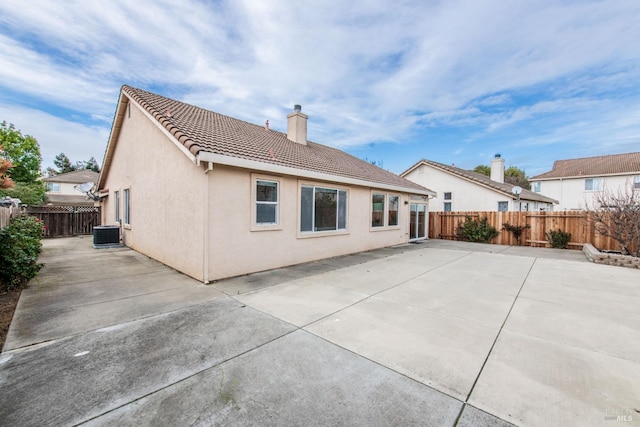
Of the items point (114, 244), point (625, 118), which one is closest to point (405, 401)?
point (114, 244)

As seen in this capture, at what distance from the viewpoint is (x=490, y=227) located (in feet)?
49.0

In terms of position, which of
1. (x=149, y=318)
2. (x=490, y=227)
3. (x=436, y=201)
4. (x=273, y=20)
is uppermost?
(x=273, y=20)

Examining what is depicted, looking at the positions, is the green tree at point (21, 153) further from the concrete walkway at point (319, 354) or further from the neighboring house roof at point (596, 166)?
the neighboring house roof at point (596, 166)

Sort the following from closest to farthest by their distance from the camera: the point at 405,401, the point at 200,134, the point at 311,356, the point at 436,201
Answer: the point at 405,401 < the point at 311,356 < the point at 200,134 < the point at 436,201

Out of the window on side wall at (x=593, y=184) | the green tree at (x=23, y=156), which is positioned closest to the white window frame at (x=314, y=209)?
the green tree at (x=23, y=156)

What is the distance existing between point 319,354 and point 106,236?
12026 millimetres

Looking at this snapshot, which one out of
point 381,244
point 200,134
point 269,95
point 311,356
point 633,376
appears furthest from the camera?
point 269,95

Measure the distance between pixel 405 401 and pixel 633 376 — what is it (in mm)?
2553

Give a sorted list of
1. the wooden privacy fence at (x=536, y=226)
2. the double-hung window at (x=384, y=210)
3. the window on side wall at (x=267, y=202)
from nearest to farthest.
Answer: the window on side wall at (x=267, y=202)
the double-hung window at (x=384, y=210)
the wooden privacy fence at (x=536, y=226)

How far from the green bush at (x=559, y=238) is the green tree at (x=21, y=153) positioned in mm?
42095

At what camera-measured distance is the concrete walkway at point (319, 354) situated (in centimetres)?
223

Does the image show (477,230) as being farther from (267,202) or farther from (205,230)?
(205,230)

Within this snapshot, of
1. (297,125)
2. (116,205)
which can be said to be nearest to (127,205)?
(116,205)

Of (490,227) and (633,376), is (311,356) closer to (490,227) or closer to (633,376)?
(633,376)
